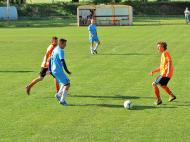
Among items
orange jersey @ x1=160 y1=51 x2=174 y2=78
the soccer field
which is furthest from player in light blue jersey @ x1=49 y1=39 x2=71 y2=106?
orange jersey @ x1=160 y1=51 x2=174 y2=78

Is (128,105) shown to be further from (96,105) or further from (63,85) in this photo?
(63,85)

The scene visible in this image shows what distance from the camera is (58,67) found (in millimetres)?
16547

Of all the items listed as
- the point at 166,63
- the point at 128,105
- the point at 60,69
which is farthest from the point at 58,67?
the point at 166,63

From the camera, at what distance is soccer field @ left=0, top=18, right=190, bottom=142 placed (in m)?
13.1

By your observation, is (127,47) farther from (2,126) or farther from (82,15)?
(82,15)

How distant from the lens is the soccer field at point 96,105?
13.1 metres

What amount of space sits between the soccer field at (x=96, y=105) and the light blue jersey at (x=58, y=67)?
83 cm

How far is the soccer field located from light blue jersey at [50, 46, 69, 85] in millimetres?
831

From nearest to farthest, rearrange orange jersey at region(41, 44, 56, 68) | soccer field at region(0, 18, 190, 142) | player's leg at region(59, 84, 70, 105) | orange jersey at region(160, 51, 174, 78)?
soccer field at region(0, 18, 190, 142)
orange jersey at region(160, 51, 174, 78)
player's leg at region(59, 84, 70, 105)
orange jersey at region(41, 44, 56, 68)

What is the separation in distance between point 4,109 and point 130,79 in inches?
280

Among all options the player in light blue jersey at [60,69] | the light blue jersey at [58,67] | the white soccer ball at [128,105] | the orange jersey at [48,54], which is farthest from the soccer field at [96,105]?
the orange jersey at [48,54]

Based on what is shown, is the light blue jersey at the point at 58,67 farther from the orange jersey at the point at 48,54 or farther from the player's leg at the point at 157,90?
the player's leg at the point at 157,90

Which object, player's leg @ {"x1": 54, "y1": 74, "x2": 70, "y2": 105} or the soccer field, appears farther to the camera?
player's leg @ {"x1": 54, "y1": 74, "x2": 70, "y2": 105}

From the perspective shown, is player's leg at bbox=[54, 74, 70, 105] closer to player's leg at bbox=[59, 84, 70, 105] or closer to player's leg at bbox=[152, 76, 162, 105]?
player's leg at bbox=[59, 84, 70, 105]
